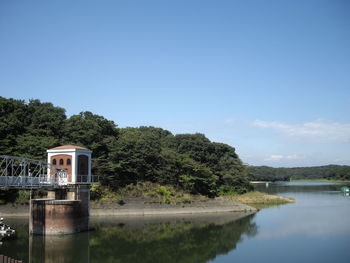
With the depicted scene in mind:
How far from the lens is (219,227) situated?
146ft

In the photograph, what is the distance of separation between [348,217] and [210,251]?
88.5 feet

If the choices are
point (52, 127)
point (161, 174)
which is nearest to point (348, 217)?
point (161, 174)

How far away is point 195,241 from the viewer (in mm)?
36531

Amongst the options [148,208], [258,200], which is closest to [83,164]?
[148,208]

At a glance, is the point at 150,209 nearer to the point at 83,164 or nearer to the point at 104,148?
the point at 104,148

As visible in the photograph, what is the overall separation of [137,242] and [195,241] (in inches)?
238

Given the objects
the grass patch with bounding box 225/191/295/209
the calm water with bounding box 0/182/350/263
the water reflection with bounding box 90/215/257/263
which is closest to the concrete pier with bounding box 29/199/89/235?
the calm water with bounding box 0/182/350/263

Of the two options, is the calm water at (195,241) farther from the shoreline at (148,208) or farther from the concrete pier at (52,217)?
the shoreline at (148,208)

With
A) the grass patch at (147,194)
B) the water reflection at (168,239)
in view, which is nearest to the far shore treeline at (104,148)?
the grass patch at (147,194)

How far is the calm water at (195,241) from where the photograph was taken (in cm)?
2919

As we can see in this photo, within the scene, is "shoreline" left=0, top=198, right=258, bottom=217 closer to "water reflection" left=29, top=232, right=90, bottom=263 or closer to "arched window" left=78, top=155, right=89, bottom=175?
"arched window" left=78, top=155, right=89, bottom=175

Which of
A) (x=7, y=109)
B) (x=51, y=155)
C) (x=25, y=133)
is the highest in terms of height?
(x=7, y=109)

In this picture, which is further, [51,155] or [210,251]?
[51,155]

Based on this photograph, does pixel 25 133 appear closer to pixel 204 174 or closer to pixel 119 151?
pixel 119 151
